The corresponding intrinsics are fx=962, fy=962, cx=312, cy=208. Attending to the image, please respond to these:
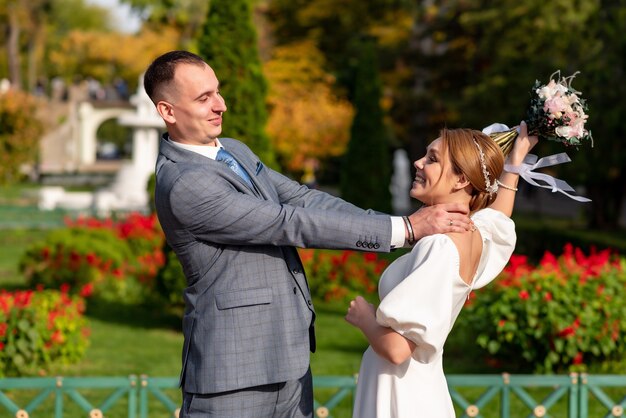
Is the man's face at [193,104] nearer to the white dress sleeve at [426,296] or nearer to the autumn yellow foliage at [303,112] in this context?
the white dress sleeve at [426,296]

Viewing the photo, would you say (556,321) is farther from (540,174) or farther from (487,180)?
(487,180)

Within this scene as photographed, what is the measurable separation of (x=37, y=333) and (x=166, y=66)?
5571 millimetres

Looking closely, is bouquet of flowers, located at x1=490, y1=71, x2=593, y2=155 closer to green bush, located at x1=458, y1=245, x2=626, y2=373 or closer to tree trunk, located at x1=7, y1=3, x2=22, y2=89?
green bush, located at x1=458, y1=245, x2=626, y2=373

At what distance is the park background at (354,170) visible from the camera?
8.45 m

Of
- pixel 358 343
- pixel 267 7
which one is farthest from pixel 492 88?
pixel 267 7

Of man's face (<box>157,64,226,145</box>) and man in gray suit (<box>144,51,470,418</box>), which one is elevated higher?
man's face (<box>157,64,226,145</box>)

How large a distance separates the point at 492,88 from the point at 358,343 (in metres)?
14.2

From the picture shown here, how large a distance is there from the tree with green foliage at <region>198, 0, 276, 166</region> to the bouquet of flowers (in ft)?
24.9

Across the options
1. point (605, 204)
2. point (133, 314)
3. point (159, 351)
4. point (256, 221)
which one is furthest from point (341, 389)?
point (605, 204)

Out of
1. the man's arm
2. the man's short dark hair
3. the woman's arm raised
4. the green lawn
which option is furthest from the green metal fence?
the man's short dark hair

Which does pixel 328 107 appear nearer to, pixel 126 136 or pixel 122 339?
pixel 122 339

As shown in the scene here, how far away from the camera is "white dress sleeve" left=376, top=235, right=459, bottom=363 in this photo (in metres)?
3.27

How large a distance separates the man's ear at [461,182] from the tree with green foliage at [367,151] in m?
14.9

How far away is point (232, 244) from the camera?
350 centimetres
